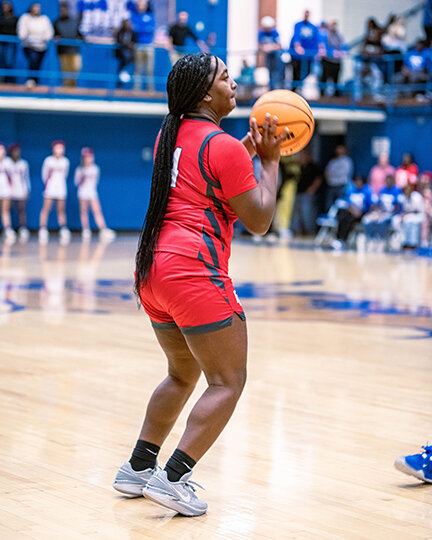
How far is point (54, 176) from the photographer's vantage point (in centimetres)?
2280

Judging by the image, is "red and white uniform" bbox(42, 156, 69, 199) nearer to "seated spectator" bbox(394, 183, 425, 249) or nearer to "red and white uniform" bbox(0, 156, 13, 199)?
"red and white uniform" bbox(0, 156, 13, 199)

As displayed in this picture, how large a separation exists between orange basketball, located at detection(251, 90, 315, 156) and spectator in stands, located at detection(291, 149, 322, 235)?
19.5 m

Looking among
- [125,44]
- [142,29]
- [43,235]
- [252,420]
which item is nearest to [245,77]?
[142,29]

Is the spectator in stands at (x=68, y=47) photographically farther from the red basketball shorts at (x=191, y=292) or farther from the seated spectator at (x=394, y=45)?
the red basketball shorts at (x=191, y=292)

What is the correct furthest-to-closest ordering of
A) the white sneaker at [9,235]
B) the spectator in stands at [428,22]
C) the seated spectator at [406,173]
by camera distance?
the spectator in stands at [428,22] < the white sneaker at [9,235] < the seated spectator at [406,173]

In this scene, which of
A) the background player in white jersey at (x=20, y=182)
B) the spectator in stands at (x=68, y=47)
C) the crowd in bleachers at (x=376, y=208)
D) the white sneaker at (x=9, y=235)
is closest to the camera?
the crowd in bleachers at (x=376, y=208)

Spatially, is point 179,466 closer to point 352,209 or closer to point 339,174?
point 352,209

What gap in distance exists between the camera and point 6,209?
887 inches

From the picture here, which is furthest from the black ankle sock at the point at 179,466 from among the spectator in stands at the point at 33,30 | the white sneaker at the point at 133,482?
the spectator in stands at the point at 33,30

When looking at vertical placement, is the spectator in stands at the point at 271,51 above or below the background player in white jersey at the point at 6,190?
above

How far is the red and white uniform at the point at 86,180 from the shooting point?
76.1ft

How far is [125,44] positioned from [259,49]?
3086mm

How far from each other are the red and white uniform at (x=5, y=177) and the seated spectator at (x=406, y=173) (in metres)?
8.46

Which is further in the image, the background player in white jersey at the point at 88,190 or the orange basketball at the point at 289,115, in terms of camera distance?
the background player in white jersey at the point at 88,190
